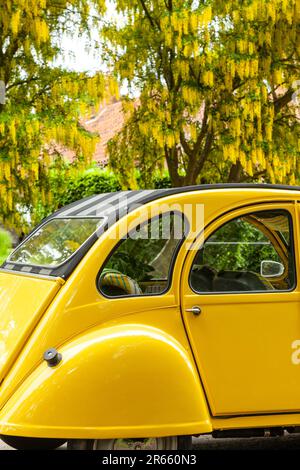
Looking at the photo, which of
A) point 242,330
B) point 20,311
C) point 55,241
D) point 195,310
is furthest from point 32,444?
point 242,330

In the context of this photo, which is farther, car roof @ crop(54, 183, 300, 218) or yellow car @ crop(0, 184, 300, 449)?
car roof @ crop(54, 183, 300, 218)

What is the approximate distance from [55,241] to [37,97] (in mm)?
8826

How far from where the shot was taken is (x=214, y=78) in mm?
13250

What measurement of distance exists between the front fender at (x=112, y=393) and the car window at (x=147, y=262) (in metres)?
Answer: 0.33

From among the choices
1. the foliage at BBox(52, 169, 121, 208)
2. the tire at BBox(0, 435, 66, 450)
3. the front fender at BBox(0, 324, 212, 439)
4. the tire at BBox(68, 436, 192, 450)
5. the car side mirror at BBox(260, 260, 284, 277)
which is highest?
the car side mirror at BBox(260, 260, 284, 277)

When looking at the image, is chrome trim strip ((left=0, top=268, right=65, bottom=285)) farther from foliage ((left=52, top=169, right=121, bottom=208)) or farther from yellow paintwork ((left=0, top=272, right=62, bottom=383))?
foliage ((left=52, top=169, right=121, bottom=208))

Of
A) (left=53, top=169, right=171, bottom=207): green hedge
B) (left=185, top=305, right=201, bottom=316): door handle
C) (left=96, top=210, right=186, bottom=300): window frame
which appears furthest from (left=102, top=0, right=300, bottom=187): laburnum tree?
(left=185, top=305, right=201, bottom=316): door handle

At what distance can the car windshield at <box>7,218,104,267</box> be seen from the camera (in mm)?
4762

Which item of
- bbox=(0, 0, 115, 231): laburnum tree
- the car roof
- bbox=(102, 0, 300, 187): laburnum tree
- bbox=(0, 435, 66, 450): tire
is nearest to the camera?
the car roof

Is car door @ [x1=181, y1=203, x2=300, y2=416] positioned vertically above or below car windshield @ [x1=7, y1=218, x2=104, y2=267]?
below

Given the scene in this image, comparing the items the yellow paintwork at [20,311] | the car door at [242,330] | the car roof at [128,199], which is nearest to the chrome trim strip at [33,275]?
the yellow paintwork at [20,311]

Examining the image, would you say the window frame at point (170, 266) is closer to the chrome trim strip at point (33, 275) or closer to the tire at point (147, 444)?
the chrome trim strip at point (33, 275)

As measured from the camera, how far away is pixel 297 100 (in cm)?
1438
